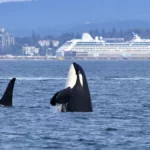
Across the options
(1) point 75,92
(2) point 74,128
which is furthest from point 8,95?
(2) point 74,128

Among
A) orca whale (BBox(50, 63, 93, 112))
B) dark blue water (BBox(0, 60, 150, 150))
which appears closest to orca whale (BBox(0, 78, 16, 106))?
dark blue water (BBox(0, 60, 150, 150))

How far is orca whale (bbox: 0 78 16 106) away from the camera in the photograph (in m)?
32.1

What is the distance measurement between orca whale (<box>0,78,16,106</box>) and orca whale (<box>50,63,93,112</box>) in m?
3.23

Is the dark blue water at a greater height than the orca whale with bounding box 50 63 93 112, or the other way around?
the orca whale with bounding box 50 63 93 112

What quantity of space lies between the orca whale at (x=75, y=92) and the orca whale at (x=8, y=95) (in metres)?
3.23

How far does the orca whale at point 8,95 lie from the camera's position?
32125 mm

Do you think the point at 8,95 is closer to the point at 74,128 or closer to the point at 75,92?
the point at 75,92

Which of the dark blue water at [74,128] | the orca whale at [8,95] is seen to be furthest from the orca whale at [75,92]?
the orca whale at [8,95]

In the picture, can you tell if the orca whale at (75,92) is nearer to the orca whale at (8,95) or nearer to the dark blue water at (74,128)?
the dark blue water at (74,128)

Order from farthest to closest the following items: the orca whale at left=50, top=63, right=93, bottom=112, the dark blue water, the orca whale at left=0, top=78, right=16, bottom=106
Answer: the orca whale at left=0, top=78, right=16, bottom=106 < the orca whale at left=50, top=63, right=93, bottom=112 < the dark blue water

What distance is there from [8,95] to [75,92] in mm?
4077

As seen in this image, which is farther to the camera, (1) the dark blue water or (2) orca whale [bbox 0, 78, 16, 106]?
(2) orca whale [bbox 0, 78, 16, 106]

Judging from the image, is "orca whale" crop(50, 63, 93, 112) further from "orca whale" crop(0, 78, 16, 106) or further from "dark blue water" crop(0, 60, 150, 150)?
"orca whale" crop(0, 78, 16, 106)

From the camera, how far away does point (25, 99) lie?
41.8 meters
